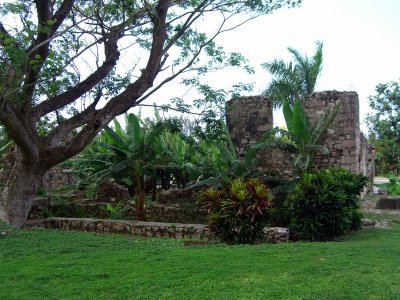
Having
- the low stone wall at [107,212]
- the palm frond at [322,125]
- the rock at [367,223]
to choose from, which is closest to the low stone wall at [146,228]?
the low stone wall at [107,212]

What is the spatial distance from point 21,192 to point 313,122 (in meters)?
6.67

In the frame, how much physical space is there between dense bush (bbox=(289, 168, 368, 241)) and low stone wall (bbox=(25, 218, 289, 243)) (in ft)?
1.25

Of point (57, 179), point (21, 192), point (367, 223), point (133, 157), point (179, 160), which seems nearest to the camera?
point (21, 192)

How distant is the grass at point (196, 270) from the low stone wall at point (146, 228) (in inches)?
43.4

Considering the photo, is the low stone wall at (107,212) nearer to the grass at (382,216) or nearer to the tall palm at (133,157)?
the tall palm at (133,157)

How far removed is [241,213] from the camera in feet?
25.7

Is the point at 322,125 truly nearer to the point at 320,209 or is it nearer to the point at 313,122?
the point at 313,122

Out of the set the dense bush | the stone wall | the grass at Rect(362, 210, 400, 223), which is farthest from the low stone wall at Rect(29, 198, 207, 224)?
the grass at Rect(362, 210, 400, 223)

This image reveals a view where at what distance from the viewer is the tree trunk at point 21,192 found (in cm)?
943

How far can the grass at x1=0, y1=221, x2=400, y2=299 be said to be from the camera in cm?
467

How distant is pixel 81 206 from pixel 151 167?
208 centimetres

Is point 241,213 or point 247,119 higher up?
point 247,119

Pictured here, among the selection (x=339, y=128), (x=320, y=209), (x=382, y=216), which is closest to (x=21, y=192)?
(x=320, y=209)

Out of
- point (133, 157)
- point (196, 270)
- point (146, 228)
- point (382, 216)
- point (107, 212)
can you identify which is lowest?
point (196, 270)
